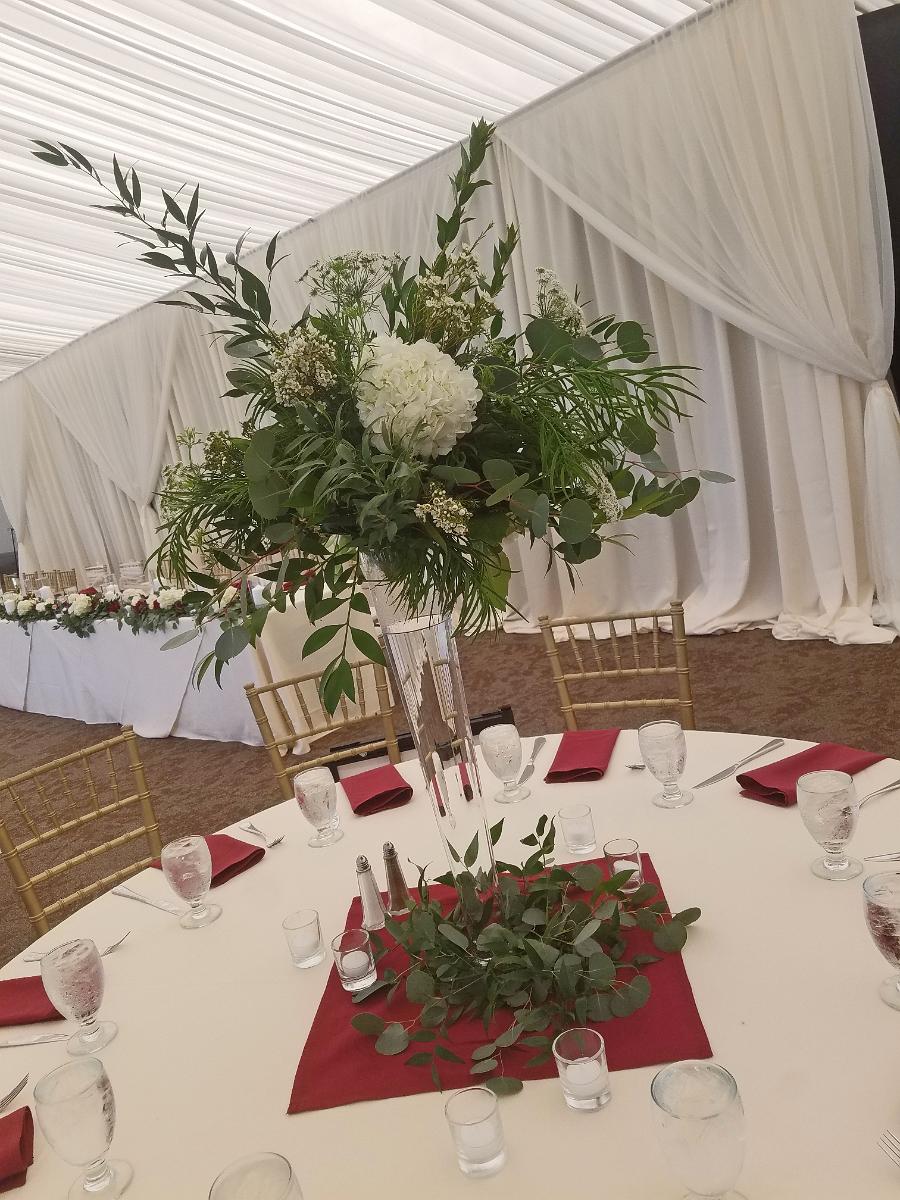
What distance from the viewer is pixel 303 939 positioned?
1.25 metres

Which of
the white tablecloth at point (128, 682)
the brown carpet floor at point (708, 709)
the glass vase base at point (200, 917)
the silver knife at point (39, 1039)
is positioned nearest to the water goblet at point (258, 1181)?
the silver knife at point (39, 1039)

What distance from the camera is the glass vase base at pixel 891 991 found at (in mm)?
935

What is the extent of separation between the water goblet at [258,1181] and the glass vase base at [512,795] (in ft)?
2.98

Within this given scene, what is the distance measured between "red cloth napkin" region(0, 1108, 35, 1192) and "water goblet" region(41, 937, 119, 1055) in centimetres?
14

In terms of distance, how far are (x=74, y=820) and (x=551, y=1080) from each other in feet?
4.69

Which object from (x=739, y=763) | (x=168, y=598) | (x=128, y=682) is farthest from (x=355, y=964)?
(x=128, y=682)

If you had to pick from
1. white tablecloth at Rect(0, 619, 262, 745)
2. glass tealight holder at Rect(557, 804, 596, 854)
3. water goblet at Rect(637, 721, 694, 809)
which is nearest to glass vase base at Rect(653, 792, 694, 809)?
water goblet at Rect(637, 721, 694, 809)

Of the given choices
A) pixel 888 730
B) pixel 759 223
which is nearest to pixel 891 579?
pixel 888 730

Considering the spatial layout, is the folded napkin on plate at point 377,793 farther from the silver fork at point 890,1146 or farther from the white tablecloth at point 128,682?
the white tablecloth at point 128,682

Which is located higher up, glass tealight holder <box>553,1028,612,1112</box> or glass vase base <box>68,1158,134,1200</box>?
glass tealight holder <box>553,1028,612,1112</box>

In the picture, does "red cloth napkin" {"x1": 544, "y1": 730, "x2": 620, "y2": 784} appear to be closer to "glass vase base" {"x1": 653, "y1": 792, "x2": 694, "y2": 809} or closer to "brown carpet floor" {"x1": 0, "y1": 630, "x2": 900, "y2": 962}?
"glass vase base" {"x1": 653, "y1": 792, "x2": 694, "y2": 809}

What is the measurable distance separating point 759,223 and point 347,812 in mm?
3856

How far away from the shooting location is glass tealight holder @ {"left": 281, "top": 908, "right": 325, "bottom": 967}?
4.10ft

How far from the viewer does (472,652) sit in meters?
5.67
